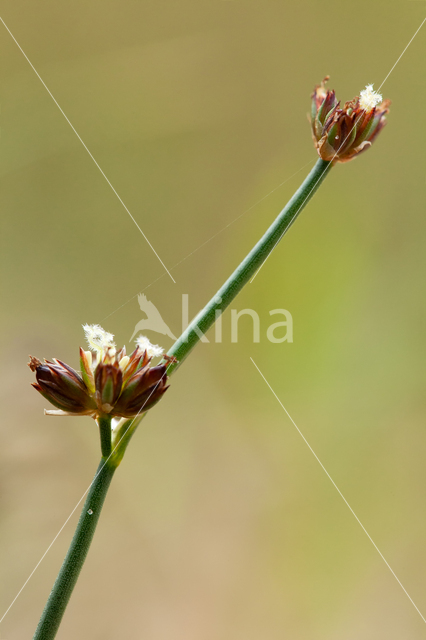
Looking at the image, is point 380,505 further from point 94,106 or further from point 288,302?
point 94,106

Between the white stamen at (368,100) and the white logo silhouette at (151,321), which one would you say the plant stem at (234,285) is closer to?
the white stamen at (368,100)

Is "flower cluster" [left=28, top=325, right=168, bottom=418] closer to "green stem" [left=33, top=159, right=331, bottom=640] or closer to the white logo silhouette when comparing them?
"green stem" [left=33, top=159, right=331, bottom=640]

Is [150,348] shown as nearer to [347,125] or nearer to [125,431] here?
[125,431]

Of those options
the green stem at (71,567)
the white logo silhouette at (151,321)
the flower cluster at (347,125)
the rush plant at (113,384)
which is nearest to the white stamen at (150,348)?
the rush plant at (113,384)

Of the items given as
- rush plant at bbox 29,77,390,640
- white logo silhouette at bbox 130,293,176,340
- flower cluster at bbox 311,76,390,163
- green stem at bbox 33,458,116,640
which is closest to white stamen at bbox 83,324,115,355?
rush plant at bbox 29,77,390,640

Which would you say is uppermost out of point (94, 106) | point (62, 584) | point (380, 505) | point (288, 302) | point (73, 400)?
point (94, 106)

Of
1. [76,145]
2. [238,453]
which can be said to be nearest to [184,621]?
[238,453]

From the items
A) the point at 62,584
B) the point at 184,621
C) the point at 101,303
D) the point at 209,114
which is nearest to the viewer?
the point at 62,584
